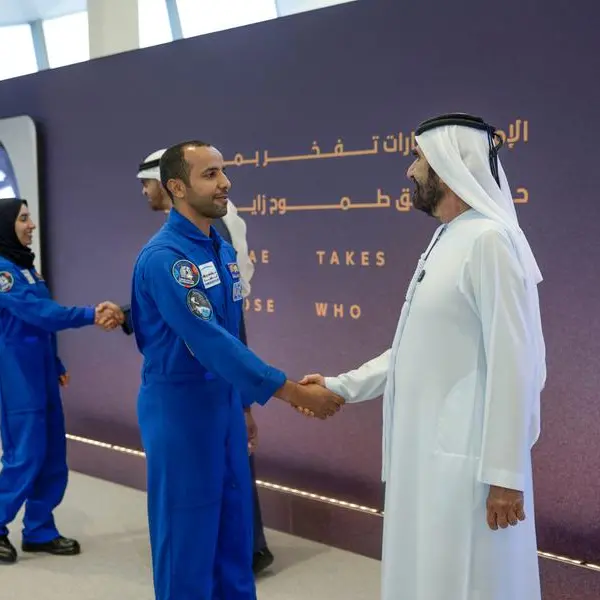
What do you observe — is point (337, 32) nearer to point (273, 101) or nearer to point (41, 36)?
point (273, 101)

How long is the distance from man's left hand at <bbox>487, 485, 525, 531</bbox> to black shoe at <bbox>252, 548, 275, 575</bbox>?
1.76 metres

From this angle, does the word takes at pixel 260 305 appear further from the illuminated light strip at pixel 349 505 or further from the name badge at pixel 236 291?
the name badge at pixel 236 291

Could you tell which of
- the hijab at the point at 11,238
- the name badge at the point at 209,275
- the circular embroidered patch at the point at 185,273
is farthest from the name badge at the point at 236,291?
the hijab at the point at 11,238

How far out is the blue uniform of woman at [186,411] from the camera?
240 cm

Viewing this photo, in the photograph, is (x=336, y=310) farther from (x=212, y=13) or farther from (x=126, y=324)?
(x=212, y=13)

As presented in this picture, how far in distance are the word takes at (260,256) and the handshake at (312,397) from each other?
5.43ft

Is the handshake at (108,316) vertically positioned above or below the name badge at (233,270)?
below

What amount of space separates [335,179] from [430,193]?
1.65 metres

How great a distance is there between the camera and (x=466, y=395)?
2035mm

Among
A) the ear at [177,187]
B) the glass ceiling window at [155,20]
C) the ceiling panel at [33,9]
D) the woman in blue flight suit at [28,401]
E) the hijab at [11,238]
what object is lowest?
the woman in blue flight suit at [28,401]

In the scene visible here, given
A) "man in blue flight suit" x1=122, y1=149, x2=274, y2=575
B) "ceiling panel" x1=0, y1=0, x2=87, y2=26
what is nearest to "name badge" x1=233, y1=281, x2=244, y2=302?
"man in blue flight suit" x1=122, y1=149, x2=274, y2=575

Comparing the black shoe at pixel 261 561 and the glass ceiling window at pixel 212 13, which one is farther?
the glass ceiling window at pixel 212 13

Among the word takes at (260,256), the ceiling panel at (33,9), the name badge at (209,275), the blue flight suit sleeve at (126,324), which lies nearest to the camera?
the name badge at (209,275)

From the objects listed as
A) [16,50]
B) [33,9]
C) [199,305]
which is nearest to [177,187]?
[199,305]
